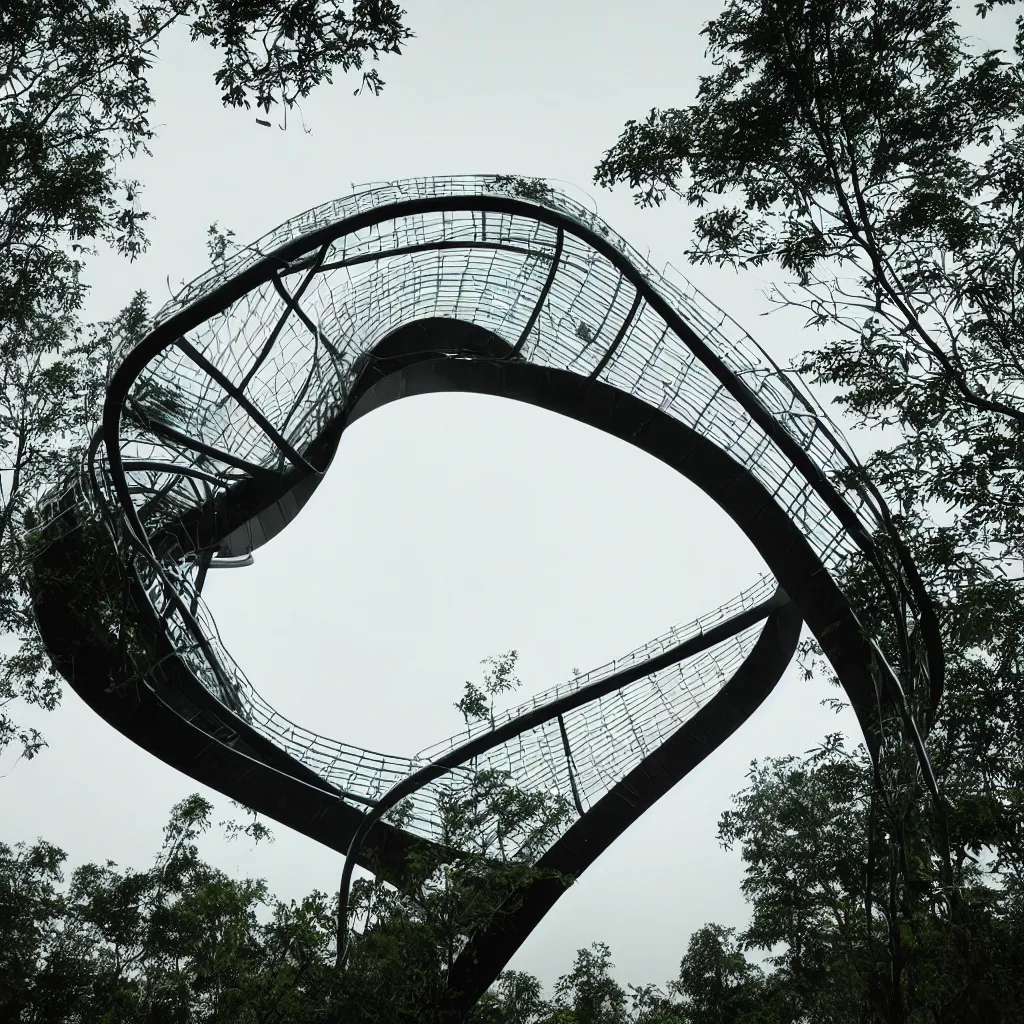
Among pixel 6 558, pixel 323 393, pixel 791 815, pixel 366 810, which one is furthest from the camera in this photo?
pixel 791 815

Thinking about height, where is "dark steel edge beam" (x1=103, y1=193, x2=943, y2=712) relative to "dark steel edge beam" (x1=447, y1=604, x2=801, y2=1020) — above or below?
above

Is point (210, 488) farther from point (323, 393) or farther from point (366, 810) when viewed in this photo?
point (366, 810)

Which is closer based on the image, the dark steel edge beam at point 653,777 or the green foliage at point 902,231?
the green foliage at point 902,231

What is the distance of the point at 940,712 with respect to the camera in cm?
1234

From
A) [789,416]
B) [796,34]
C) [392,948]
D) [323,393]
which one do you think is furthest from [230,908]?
[796,34]

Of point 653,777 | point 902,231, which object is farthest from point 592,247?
point 653,777

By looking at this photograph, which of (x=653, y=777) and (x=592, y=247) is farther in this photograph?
(x=653, y=777)

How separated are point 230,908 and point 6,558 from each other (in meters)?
5.13

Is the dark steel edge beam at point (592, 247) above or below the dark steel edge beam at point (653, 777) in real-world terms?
above

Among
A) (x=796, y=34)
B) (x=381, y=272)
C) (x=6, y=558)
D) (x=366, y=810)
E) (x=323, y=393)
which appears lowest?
(x=366, y=810)

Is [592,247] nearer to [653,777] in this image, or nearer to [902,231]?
[902,231]

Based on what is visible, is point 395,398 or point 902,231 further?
point 395,398

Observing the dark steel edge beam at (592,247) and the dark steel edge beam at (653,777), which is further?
Answer: the dark steel edge beam at (653,777)

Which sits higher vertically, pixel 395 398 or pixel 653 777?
pixel 395 398
